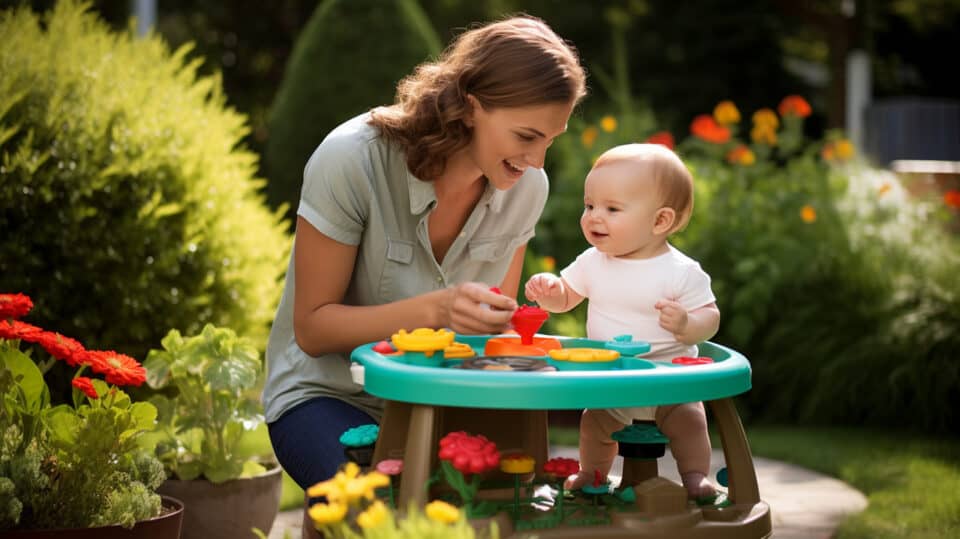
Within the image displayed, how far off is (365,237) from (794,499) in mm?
2333

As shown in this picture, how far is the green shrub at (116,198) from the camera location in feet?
13.0

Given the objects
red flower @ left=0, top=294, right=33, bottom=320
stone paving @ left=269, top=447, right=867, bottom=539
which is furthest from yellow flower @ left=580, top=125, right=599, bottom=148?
red flower @ left=0, top=294, right=33, bottom=320

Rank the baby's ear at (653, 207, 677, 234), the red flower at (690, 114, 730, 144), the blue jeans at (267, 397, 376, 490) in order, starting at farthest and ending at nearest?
the red flower at (690, 114, 730, 144) → the blue jeans at (267, 397, 376, 490) → the baby's ear at (653, 207, 677, 234)

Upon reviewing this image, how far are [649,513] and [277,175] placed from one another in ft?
21.0

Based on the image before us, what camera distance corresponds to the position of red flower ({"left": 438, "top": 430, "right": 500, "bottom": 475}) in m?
2.00

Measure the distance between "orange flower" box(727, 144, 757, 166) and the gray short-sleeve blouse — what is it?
12.5 ft

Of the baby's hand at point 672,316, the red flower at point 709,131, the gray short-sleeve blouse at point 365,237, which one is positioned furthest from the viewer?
the red flower at point 709,131

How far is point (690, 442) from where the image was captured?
238 cm

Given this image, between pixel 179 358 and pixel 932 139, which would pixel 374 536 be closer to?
pixel 179 358

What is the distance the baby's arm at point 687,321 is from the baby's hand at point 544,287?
284 mm

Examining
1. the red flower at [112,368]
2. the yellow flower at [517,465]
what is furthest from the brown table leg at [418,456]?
the red flower at [112,368]

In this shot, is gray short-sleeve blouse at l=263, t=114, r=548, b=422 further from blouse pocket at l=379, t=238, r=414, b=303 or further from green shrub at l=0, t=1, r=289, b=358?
green shrub at l=0, t=1, r=289, b=358

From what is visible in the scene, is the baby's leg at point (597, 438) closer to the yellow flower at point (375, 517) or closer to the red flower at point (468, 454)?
the red flower at point (468, 454)

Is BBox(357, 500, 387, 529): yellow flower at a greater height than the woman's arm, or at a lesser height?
lesser
